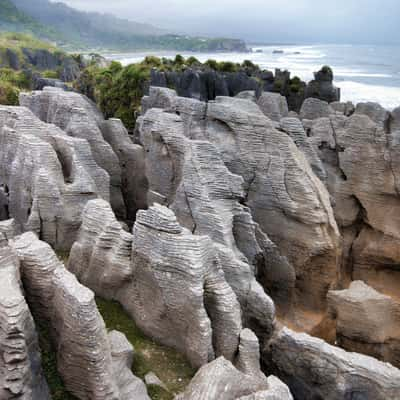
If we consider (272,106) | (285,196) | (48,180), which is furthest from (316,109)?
(48,180)

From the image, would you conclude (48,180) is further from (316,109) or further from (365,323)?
(316,109)

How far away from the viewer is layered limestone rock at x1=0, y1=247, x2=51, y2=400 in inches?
228

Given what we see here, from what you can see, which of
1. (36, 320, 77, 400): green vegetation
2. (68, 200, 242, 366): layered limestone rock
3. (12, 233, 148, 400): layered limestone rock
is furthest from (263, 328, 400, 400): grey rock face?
(36, 320, 77, 400): green vegetation

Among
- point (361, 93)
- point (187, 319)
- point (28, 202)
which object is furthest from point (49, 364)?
point (361, 93)

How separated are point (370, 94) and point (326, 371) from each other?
48.1m

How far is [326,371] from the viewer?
8.99 m

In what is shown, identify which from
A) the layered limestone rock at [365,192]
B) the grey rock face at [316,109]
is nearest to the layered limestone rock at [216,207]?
the layered limestone rock at [365,192]

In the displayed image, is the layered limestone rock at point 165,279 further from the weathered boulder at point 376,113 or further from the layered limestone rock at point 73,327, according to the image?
the weathered boulder at point 376,113

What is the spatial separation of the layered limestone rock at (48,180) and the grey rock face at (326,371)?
17.7ft

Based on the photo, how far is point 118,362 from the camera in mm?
7406

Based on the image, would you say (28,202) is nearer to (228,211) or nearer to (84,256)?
(84,256)

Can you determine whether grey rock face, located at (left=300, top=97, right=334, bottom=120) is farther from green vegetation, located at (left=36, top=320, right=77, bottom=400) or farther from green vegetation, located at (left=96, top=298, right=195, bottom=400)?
green vegetation, located at (left=36, top=320, right=77, bottom=400)

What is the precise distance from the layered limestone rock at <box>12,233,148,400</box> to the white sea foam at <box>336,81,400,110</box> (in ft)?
138

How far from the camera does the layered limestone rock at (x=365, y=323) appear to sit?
11875 millimetres
